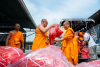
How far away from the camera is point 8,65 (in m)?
1.04

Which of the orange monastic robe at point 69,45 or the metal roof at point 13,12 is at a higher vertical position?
the metal roof at point 13,12

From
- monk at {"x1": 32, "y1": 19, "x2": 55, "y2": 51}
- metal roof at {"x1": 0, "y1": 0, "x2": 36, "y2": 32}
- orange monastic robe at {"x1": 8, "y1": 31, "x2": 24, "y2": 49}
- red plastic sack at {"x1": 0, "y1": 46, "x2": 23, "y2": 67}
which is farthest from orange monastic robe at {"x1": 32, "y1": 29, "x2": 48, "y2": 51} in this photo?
metal roof at {"x1": 0, "y1": 0, "x2": 36, "y2": 32}

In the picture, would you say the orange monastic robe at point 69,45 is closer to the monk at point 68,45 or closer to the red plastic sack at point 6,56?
the monk at point 68,45

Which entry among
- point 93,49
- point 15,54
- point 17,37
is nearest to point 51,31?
point 15,54

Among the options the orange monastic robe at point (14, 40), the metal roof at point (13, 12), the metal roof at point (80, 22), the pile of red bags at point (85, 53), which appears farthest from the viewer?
the metal roof at point (80, 22)

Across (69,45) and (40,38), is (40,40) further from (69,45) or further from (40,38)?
(69,45)

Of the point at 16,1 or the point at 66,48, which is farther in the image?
the point at 16,1

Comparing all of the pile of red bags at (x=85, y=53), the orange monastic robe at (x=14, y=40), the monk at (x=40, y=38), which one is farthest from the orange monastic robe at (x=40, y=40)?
the pile of red bags at (x=85, y=53)

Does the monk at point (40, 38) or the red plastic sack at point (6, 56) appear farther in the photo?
the monk at point (40, 38)

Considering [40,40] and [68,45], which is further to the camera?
[68,45]

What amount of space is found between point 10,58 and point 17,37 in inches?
75.1

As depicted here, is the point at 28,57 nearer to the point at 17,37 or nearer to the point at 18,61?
the point at 18,61

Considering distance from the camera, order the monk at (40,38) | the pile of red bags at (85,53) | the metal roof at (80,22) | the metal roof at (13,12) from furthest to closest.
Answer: the metal roof at (80,22) → the pile of red bags at (85,53) → the metal roof at (13,12) → the monk at (40,38)

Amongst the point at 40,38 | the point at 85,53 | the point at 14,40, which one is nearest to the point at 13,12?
the point at 14,40
